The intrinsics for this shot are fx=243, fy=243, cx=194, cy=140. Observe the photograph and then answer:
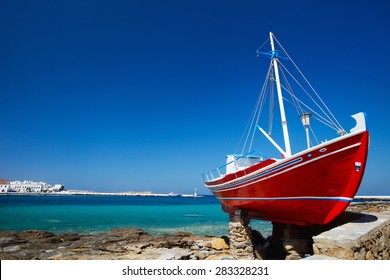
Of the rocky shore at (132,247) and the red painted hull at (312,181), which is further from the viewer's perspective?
the rocky shore at (132,247)

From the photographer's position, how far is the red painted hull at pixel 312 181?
7094 mm

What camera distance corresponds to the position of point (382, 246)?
623 centimetres

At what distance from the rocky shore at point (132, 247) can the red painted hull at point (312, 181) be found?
2382 millimetres

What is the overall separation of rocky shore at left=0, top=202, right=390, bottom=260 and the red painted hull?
2.38m

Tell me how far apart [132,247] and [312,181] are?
1251cm

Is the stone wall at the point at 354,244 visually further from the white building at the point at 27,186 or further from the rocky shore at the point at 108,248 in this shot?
the white building at the point at 27,186

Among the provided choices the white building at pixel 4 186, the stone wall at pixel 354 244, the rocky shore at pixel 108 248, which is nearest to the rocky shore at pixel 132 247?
the rocky shore at pixel 108 248

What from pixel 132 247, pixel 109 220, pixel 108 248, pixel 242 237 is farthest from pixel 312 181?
pixel 109 220

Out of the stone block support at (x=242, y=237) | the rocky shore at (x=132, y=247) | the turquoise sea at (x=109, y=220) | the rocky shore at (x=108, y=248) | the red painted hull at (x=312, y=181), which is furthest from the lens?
the turquoise sea at (x=109, y=220)

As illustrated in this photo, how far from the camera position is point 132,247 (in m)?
15.8

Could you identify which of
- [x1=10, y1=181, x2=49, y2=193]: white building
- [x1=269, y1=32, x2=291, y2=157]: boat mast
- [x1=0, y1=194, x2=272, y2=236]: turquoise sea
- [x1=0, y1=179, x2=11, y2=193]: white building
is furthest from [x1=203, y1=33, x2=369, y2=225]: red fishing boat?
[x1=10, y1=181, x2=49, y2=193]: white building

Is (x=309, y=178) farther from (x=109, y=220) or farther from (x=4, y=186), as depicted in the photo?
(x=4, y=186)
